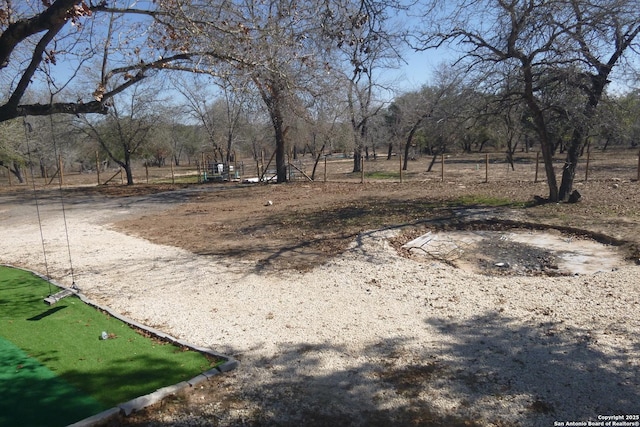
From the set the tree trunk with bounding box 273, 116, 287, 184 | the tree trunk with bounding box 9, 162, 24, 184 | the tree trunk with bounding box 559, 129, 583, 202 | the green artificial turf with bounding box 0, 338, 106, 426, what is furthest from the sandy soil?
the tree trunk with bounding box 9, 162, 24, 184

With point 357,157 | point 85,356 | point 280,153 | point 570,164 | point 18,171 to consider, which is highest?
point 280,153

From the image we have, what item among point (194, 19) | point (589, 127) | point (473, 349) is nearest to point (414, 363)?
point (473, 349)

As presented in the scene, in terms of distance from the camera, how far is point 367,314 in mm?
6094

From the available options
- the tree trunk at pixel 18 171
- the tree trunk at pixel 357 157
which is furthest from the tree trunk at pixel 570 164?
the tree trunk at pixel 18 171

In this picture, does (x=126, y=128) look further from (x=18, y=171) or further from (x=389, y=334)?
(x=389, y=334)

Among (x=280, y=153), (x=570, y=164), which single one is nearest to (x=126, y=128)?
(x=280, y=153)

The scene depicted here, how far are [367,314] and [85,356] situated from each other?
340 centimetres

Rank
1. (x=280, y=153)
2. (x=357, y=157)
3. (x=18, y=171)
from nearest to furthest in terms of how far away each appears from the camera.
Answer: (x=280, y=153) < (x=18, y=171) < (x=357, y=157)

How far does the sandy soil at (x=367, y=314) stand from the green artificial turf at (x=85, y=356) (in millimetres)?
403

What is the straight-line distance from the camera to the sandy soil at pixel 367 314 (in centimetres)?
385

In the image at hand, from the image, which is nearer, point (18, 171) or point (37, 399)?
point (37, 399)

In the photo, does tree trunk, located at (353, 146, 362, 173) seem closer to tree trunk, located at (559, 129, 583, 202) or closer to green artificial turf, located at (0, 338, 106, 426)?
tree trunk, located at (559, 129, 583, 202)

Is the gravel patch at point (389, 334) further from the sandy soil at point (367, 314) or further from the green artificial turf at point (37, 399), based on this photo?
the green artificial turf at point (37, 399)

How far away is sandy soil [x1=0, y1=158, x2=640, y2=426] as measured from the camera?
3.85 meters
